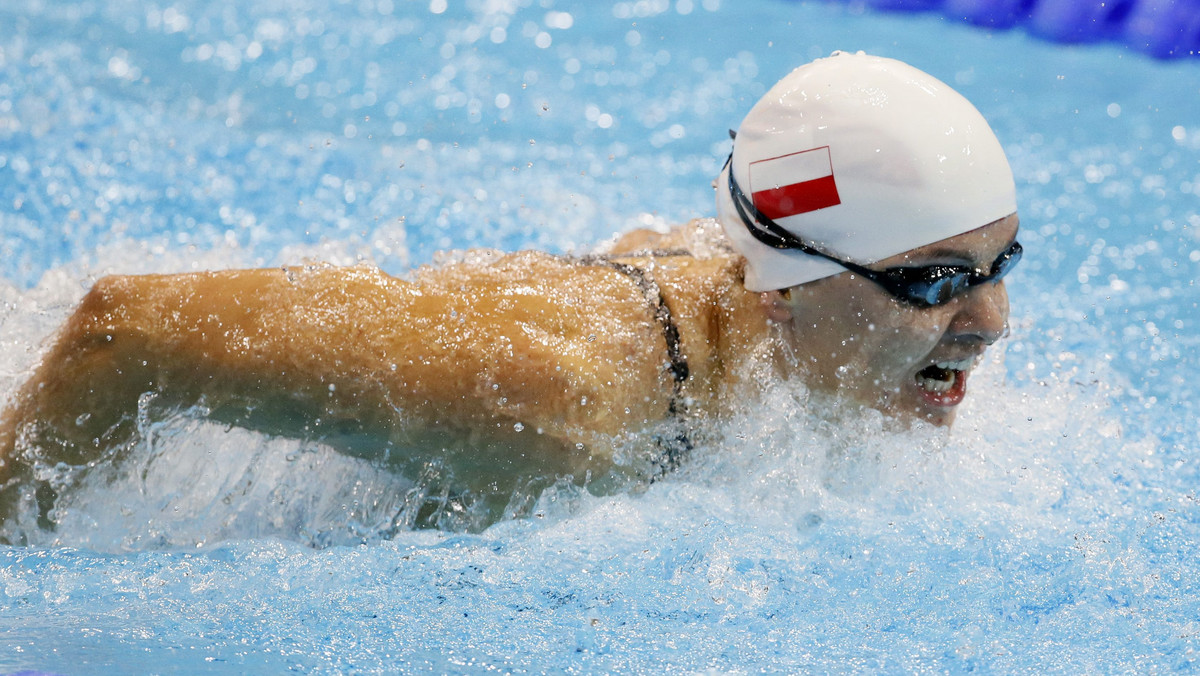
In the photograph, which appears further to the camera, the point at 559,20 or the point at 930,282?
the point at 559,20

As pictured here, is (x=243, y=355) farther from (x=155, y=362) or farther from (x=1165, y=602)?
(x=1165, y=602)

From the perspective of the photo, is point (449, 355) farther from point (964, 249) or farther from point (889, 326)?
point (964, 249)

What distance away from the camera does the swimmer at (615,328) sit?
2.01 m

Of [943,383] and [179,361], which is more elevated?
[179,361]

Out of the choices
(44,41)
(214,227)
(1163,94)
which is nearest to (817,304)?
(214,227)

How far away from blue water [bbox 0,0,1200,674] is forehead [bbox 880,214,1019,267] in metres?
0.41

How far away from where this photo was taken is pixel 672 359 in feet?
7.19

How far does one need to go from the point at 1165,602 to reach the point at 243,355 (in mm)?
1876

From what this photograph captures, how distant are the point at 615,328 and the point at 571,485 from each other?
0.32 metres

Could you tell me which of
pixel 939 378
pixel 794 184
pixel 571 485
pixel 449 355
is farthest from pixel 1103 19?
pixel 449 355

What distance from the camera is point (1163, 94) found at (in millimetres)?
5297

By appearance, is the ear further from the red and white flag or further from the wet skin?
the red and white flag

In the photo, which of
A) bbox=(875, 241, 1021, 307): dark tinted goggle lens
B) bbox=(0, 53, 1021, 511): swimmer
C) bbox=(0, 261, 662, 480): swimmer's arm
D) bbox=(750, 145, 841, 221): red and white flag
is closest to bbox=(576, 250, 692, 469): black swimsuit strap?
bbox=(0, 53, 1021, 511): swimmer

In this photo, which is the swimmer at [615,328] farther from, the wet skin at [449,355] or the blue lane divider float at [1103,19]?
the blue lane divider float at [1103,19]
